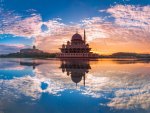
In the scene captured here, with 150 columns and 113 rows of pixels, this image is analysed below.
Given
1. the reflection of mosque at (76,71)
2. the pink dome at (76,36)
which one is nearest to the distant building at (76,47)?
the pink dome at (76,36)

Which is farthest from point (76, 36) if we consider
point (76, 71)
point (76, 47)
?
point (76, 71)

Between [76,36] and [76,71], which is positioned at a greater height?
[76,36]

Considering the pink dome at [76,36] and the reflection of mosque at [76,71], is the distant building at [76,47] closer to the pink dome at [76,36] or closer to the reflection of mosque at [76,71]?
the pink dome at [76,36]

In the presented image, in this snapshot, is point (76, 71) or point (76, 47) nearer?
point (76, 71)

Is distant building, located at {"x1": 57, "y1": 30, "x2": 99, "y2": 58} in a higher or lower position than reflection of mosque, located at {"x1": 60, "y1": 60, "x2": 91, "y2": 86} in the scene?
higher

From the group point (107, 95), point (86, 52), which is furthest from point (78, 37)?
point (107, 95)

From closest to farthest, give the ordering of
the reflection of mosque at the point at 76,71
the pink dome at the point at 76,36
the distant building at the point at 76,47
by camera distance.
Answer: the reflection of mosque at the point at 76,71
the distant building at the point at 76,47
the pink dome at the point at 76,36

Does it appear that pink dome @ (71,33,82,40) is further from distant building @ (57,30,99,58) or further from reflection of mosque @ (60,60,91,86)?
reflection of mosque @ (60,60,91,86)

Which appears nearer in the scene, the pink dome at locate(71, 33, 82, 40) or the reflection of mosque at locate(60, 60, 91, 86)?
the reflection of mosque at locate(60, 60, 91, 86)

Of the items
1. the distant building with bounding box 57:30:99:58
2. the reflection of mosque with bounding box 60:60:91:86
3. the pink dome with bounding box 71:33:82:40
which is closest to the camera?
the reflection of mosque with bounding box 60:60:91:86

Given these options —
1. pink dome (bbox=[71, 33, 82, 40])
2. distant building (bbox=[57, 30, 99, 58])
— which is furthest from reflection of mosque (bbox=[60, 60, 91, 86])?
pink dome (bbox=[71, 33, 82, 40])

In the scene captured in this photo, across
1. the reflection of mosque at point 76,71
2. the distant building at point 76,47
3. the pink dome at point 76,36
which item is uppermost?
the pink dome at point 76,36

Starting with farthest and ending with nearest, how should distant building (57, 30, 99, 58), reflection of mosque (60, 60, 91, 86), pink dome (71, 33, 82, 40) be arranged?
pink dome (71, 33, 82, 40), distant building (57, 30, 99, 58), reflection of mosque (60, 60, 91, 86)

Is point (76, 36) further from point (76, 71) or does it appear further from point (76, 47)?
point (76, 71)
